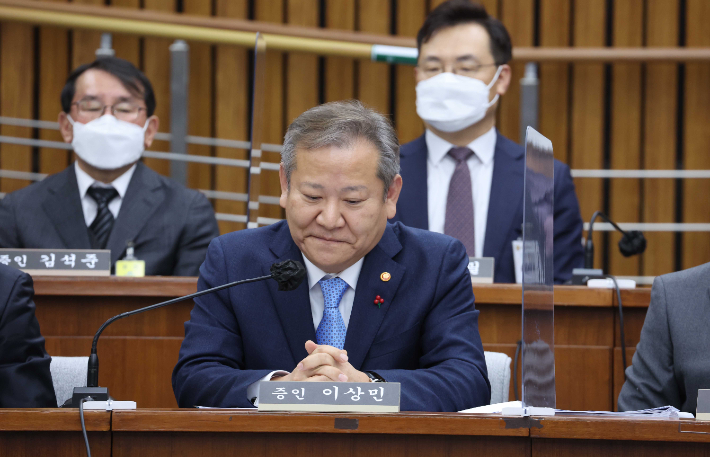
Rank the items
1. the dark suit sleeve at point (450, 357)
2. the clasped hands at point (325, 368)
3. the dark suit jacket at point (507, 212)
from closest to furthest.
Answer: the clasped hands at point (325, 368) < the dark suit sleeve at point (450, 357) < the dark suit jacket at point (507, 212)

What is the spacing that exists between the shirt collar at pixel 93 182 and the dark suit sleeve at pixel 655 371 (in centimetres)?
183

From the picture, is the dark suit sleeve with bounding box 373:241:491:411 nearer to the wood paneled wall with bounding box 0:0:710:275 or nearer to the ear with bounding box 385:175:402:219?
the ear with bounding box 385:175:402:219

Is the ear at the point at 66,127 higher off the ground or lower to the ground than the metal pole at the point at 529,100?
lower

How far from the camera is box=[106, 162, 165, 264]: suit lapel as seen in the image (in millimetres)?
2902

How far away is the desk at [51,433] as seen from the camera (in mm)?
1251

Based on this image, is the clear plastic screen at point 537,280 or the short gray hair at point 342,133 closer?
the clear plastic screen at point 537,280

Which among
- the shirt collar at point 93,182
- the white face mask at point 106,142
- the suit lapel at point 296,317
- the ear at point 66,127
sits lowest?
the suit lapel at point 296,317

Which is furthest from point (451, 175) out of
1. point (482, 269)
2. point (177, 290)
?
point (177, 290)

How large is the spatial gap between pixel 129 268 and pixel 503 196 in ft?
3.92

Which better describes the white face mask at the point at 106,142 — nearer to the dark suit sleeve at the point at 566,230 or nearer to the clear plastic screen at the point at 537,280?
the dark suit sleeve at the point at 566,230

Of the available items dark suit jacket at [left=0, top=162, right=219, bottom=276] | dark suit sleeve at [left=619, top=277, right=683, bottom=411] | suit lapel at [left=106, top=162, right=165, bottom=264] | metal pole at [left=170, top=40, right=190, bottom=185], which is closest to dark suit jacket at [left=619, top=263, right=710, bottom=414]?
dark suit sleeve at [left=619, top=277, right=683, bottom=411]

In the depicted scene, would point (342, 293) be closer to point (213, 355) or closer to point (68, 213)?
point (213, 355)

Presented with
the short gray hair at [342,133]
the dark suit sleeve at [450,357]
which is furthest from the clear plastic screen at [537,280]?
the short gray hair at [342,133]

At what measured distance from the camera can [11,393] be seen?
1.69m
